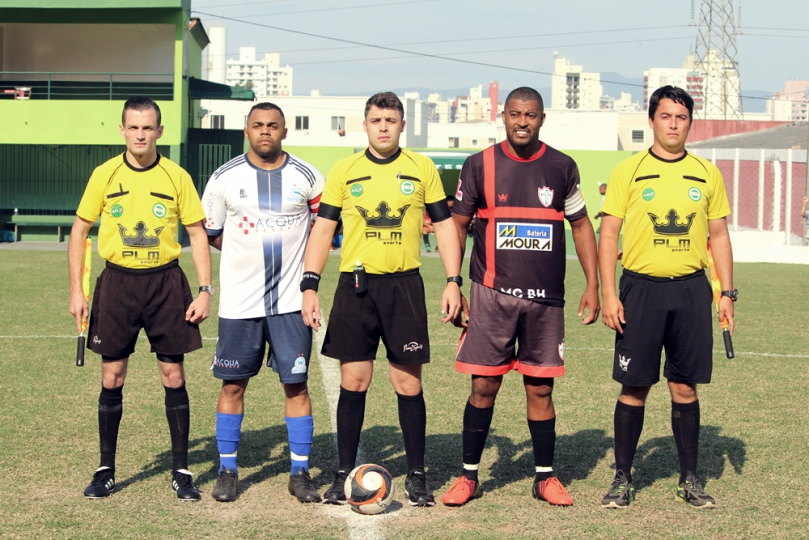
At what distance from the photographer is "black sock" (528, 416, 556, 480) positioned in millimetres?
5094

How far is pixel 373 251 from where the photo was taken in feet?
16.1

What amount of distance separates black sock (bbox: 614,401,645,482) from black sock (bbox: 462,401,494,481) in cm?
73

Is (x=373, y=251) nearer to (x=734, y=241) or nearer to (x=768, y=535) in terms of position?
(x=768, y=535)

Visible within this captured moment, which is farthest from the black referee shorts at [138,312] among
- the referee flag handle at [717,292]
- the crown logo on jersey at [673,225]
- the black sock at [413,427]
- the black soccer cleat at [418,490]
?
the referee flag handle at [717,292]

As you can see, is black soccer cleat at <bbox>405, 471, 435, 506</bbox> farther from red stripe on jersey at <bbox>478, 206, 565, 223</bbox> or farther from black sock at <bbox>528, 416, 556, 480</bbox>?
red stripe on jersey at <bbox>478, 206, 565, 223</bbox>

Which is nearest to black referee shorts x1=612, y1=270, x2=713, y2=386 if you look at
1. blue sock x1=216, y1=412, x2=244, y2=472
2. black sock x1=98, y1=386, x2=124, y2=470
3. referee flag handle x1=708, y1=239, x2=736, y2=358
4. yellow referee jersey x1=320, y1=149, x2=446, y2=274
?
referee flag handle x1=708, y1=239, x2=736, y2=358

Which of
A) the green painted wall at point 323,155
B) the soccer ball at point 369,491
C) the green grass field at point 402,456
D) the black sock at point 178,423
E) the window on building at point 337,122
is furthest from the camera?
the window on building at point 337,122

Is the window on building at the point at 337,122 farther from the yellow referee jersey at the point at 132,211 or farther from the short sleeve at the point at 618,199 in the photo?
the short sleeve at the point at 618,199

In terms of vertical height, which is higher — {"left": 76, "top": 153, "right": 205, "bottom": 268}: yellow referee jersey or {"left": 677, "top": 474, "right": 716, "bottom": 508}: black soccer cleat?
{"left": 76, "top": 153, "right": 205, "bottom": 268}: yellow referee jersey

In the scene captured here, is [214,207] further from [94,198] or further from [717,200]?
[717,200]

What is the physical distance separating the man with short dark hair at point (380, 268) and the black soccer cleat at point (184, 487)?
2.31ft

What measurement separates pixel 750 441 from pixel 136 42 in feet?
85.2

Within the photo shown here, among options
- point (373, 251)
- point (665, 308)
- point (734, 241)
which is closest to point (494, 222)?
point (373, 251)

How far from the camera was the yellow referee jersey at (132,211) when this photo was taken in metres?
5.03
